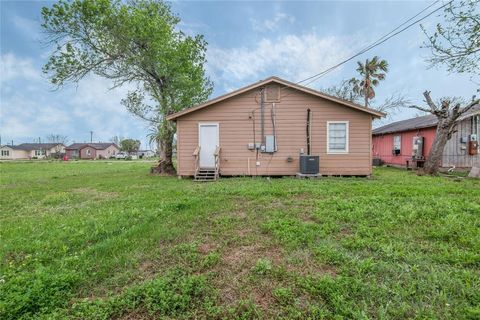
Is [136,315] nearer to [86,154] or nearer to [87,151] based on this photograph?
[86,154]

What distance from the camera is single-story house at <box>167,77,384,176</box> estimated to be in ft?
32.6

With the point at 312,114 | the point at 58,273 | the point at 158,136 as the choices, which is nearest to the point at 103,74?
the point at 158,136

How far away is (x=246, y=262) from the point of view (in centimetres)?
277

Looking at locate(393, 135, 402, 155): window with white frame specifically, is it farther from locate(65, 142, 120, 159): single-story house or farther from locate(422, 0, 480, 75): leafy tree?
locate(65, 142, 120, 159): single-story house

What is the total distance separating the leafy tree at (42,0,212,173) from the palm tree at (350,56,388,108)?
1573 centimetres

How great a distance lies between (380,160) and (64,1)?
20374 millimetres

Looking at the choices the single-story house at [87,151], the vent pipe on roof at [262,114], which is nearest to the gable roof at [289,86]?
the vent pipe on roof at [262,114]

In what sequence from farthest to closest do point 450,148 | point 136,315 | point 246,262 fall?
1. point 450,148
2. point 246,262
3. point 136,315

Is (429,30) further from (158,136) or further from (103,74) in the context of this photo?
(103,74)

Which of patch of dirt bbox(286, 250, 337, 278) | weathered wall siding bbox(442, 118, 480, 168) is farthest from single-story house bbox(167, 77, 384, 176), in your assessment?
patch of dirt bbox(286, 250, 337, 278)

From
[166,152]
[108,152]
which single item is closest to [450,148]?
[166,152]

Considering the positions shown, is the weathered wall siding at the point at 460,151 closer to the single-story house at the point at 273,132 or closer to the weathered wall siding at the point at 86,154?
the single-story house at the point at 273,132

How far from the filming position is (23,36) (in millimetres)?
10695

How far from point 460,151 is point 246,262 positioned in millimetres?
14552
